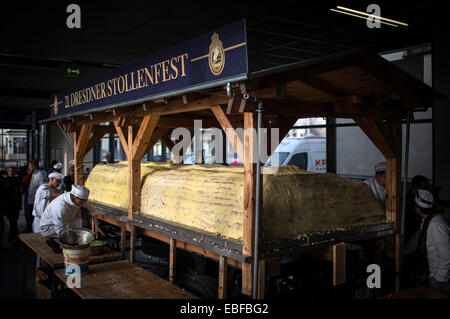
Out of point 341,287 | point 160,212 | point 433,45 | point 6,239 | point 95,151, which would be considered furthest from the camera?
point 95,151

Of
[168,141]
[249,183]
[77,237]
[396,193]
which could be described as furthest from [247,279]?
[168,141]

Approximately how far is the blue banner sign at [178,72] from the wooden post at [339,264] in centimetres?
248

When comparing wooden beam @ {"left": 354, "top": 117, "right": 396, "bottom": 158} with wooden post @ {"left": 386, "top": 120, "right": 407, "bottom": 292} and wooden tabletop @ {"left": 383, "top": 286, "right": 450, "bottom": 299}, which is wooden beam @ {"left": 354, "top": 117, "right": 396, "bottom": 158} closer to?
wooden post @ {"left": 386, "top": 120, "right": 407, "bottom": 292}

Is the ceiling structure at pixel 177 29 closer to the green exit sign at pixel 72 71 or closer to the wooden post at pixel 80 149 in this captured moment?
the green exit sign at pixel 72 71

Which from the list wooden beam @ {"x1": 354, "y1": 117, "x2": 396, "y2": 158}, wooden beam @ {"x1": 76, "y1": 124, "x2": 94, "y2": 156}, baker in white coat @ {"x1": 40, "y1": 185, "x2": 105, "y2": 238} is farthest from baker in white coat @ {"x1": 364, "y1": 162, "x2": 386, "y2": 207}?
wooden beam @ {"x1": 76, "y1": 124, "x2": 94, "y2": 156}

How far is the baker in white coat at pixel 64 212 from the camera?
592cm

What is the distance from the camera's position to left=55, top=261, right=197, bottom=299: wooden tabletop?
4.22 m

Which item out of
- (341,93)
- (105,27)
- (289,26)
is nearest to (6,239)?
(105,27)

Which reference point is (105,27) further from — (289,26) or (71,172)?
(71,172)

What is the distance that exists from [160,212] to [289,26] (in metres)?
4.90

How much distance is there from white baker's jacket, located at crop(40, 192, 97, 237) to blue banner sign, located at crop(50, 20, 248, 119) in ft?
5.39

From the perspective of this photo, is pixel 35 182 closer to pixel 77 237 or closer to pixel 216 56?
pixel 77 237

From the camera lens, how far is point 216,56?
12.5ft
